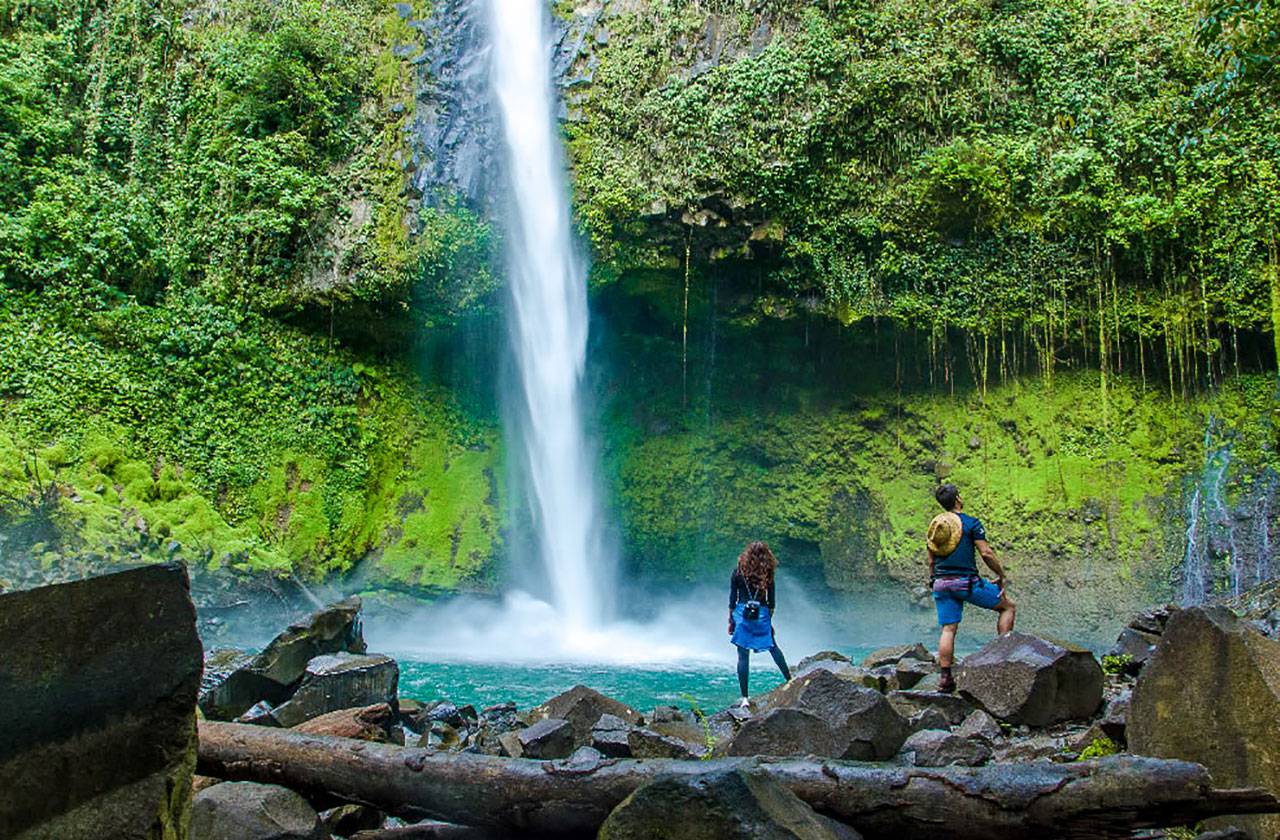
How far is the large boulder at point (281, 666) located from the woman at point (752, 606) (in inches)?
129

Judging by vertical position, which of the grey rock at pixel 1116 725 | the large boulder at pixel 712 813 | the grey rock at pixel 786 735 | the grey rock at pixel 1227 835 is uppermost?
the large boulder at pixel 712 813

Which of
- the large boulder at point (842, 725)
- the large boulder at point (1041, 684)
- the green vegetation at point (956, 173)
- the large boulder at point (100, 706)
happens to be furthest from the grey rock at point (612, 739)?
the green vegetation at point (956, 173)

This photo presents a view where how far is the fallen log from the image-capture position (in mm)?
2217

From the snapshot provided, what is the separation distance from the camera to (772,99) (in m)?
13.8

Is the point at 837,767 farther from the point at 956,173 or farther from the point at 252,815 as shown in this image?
the point at 956,173

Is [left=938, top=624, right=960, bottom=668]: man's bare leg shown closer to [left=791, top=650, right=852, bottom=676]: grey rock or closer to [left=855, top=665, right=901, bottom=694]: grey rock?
[left=855, top=665, right=901, bottom=694]: grey rock

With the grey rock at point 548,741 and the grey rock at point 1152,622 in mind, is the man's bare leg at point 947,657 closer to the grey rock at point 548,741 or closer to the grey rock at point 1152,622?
the grey rock at point 1152,622

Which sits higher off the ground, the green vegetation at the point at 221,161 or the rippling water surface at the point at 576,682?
the green vegetation at the point at 221,161

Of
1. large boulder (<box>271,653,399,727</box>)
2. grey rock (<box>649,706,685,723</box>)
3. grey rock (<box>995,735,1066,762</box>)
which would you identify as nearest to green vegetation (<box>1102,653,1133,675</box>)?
grey rock (<box>995,735,1066,762</box>)

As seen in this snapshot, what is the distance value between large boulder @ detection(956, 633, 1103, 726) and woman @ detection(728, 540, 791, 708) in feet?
7.81

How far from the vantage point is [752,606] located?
7.01m

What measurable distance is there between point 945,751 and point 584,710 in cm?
234

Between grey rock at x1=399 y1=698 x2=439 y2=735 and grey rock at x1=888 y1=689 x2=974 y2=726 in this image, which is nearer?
grey rock at x1=888 y1=689 x2=974 y2=726

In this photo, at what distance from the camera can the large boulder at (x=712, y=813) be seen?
2062mm
